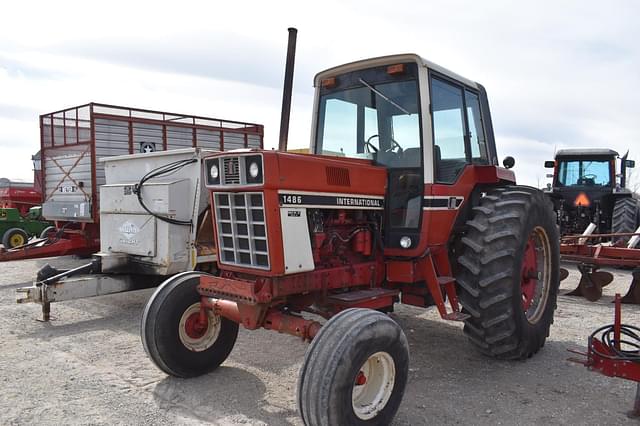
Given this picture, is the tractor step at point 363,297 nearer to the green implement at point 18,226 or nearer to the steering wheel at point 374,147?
the steering wheel at point 374,147

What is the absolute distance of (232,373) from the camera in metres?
4.43

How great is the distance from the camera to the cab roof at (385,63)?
434 centimetres

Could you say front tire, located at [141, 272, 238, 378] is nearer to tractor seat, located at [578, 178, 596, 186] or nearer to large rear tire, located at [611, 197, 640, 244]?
large rear tire, located at [611, 197, 640, 244]

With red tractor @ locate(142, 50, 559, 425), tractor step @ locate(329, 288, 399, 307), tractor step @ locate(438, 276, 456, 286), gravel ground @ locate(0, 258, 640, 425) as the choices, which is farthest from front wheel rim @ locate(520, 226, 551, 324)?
tractor step @ locate(329, 288, 399, 307)

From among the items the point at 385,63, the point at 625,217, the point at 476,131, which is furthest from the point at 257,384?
the point at 625,217

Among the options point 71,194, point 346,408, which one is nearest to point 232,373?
point 346,408

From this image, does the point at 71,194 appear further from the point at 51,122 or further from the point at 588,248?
Result: the point at 588,248

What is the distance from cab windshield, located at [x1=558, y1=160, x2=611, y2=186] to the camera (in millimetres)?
11789

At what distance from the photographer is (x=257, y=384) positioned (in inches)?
165

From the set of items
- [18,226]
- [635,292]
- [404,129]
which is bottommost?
[635,292]

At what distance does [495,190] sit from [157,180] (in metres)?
3.88

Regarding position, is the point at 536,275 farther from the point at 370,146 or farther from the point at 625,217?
→ the point at 625,217

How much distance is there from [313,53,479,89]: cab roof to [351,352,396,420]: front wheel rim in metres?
2.35

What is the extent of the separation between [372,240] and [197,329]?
1.58m
